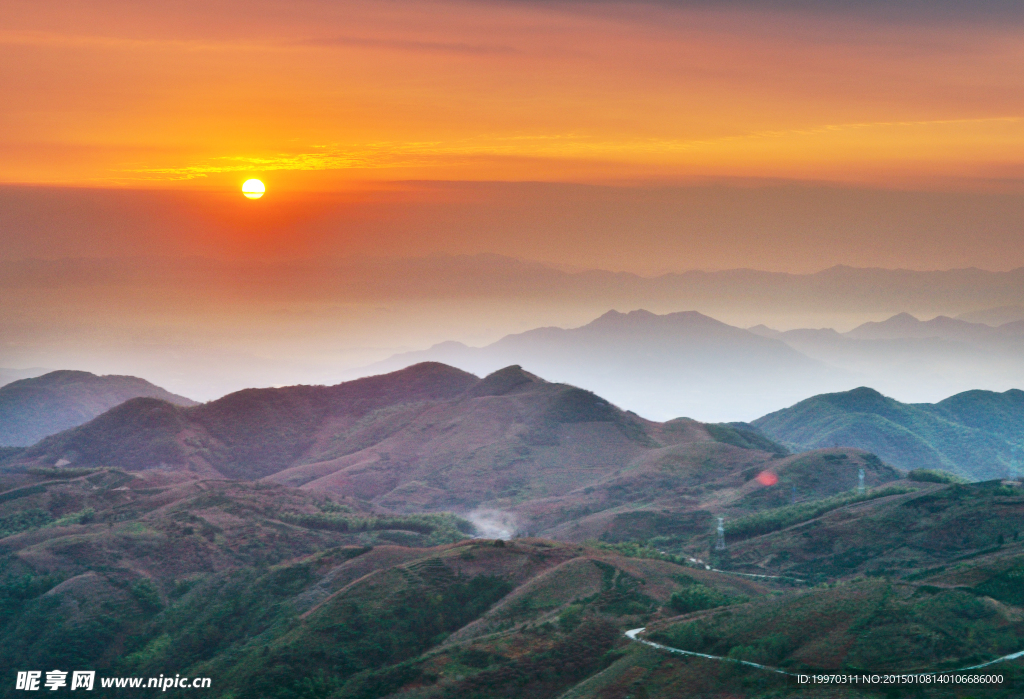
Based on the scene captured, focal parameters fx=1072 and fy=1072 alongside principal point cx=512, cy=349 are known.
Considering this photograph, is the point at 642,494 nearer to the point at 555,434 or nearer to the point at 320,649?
the point at 555,434

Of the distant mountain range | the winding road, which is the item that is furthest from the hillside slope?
the winding road

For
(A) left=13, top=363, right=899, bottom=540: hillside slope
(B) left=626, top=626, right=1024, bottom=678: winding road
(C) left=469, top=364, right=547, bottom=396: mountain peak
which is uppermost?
(C) left=469, top=364, right=547, bottom=396: mountain peak

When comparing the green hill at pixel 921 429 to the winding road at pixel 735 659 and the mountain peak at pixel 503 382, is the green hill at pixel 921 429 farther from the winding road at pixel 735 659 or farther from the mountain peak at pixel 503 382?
the winding road at pixel 735 659

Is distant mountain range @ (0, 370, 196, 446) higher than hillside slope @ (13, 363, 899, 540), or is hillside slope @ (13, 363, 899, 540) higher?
distant mountain range @ (0, 370, 196, 446)

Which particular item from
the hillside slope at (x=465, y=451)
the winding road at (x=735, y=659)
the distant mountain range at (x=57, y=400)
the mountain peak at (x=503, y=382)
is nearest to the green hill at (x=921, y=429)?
the hillside slope at (x=465, y=451)

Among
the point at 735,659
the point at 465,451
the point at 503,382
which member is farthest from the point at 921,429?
the point at 735,659

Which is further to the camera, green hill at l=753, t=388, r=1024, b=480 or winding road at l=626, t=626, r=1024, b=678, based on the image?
green hill at l=753, t=388, r=1024, b=480

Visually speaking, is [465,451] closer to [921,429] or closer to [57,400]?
[921,429]

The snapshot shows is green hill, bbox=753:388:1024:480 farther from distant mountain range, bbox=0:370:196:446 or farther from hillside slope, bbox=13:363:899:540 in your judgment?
distant mountain range, bbox=0:370:196:446
